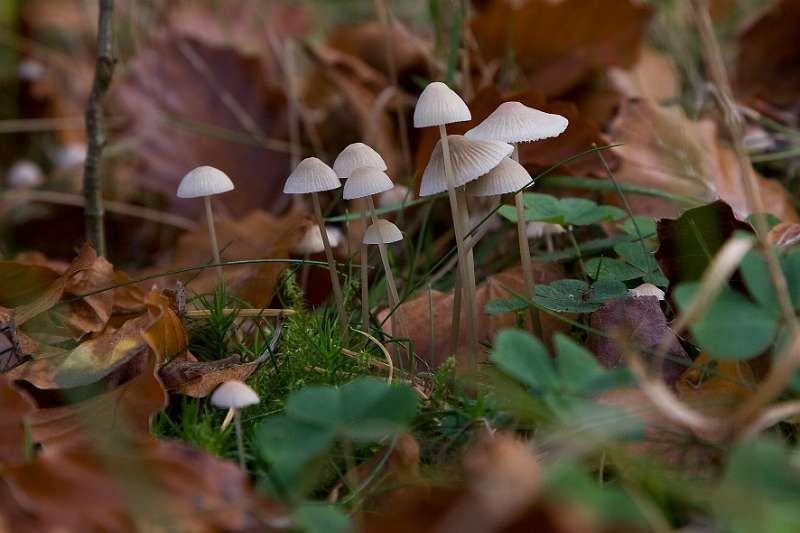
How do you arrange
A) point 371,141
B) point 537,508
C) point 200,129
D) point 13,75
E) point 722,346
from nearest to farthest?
point 537,508 → point 722,346 → point 371,141 → point 200,129 → point 13,75

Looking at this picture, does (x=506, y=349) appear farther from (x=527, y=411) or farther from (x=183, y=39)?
(x=183, y=39)

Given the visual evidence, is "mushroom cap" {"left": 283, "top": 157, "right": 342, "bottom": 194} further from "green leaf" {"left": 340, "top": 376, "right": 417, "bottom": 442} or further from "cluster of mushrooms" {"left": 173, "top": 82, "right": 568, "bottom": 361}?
"green leaf" {"left": 340, "top": 376, "right": 417, "bottom": 442}

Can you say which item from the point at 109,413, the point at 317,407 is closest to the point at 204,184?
the point at 109,413

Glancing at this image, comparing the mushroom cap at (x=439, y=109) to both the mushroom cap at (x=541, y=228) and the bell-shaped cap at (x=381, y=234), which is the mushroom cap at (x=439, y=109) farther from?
the mushroom cap at (x=541, y=228)

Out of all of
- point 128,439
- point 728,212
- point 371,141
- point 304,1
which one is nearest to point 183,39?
point 371,141

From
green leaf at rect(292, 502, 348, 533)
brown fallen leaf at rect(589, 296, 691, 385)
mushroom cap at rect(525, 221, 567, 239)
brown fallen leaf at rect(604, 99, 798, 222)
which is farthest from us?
brown fallen leaf at rect(604, 99, 798, 222)

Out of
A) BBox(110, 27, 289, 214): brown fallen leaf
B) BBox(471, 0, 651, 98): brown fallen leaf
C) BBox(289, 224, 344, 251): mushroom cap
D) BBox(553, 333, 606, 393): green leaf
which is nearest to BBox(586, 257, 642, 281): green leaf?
BBox(553, 333, 606, 393): green leaf

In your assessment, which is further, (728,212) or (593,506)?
(728,212)
